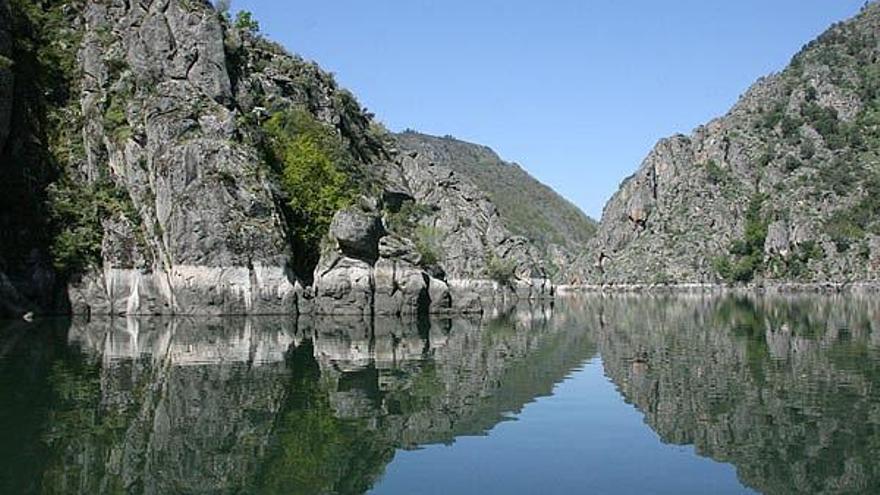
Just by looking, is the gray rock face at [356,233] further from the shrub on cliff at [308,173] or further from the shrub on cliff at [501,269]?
the shrub on cliff at [501,269]

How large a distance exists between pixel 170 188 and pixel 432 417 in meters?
51.3

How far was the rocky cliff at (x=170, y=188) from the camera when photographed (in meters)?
68.3

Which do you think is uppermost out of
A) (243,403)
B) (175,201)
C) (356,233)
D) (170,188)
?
(170,188)

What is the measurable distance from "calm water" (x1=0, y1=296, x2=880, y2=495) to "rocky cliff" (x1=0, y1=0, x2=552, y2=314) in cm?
2221

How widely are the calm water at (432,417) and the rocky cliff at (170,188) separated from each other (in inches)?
874

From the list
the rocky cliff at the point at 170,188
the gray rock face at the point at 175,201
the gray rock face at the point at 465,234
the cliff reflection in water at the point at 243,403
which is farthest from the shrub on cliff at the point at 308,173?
the cliff reflection in water at the point at 243,403

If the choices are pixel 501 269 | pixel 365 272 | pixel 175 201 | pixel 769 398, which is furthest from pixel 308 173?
pixel 769 398

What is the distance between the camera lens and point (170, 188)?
70.3 m

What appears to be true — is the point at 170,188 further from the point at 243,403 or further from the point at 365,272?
the point at 243,403

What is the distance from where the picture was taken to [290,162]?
272 feet

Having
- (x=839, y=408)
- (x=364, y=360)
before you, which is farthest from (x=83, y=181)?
(x=839, y=408)

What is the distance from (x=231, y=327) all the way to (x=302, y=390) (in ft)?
96.2

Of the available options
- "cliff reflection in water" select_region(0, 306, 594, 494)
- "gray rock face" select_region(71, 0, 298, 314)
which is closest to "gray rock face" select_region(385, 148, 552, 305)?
"gray rock face" select_region(71, 0, 298, 314)

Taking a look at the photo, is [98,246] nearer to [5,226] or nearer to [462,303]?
[5,226]
